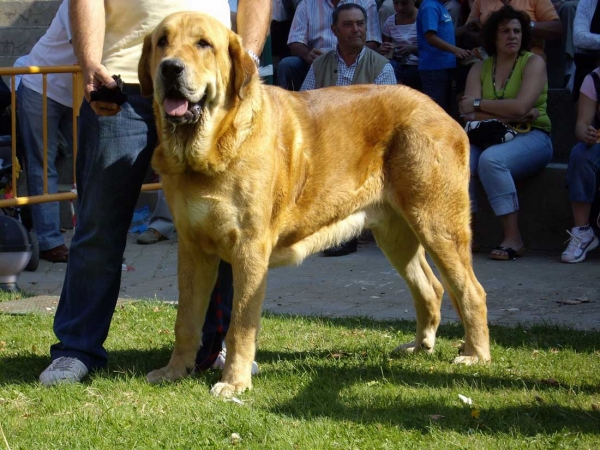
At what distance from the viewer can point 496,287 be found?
7.51 m

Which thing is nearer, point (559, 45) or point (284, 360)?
point (284, 360)

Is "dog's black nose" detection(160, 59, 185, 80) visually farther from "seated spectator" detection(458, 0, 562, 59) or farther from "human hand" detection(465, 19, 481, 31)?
"human hand" detection(465, 19, 481, 31)

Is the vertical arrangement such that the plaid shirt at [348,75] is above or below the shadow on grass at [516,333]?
above

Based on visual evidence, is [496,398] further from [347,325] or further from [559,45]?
[559,45]

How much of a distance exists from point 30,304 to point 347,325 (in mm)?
2405

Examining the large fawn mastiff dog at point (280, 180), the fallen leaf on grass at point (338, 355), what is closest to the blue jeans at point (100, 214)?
the large fawn mastiff dog at point (280, 180)

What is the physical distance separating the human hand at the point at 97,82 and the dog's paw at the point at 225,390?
1465 mm

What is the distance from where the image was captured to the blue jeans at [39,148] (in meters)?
8.34

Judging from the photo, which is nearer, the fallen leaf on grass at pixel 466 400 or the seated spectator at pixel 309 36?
the fallen leaf on grass at pixel 466 400

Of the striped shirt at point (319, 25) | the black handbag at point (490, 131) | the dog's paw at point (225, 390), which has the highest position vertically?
the striped shirt at point (319, 25)

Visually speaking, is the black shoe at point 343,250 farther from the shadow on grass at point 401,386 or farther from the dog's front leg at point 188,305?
the dog's front leg at point 188,305

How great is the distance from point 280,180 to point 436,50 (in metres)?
5.69

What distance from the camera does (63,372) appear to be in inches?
185

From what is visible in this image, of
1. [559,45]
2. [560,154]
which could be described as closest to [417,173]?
[560,154]
